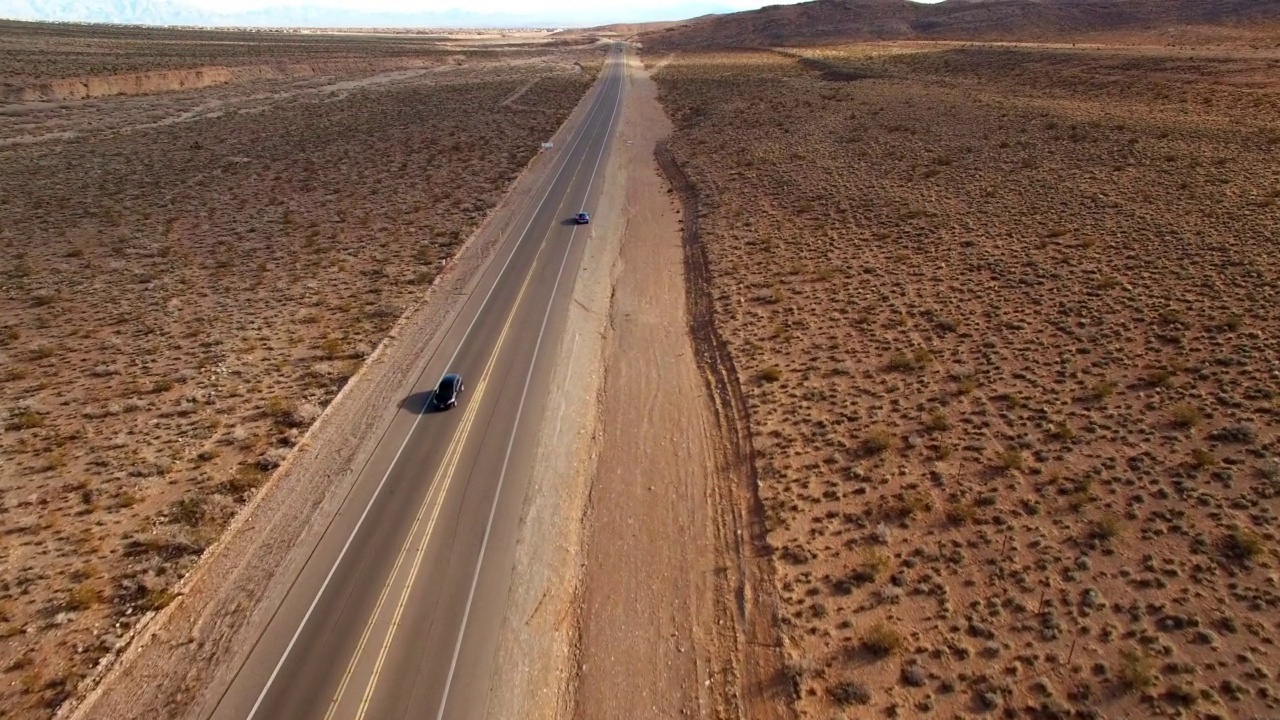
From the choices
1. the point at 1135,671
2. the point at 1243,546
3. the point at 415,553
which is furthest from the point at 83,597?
the point at 1243,546

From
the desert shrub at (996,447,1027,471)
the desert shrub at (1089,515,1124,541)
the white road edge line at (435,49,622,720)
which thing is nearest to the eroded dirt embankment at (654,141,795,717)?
the white road edge line at (435,49,622,720)

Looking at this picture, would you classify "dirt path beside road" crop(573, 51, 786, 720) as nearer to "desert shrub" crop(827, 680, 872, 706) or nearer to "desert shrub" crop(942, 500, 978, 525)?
"desert shrub" crop(827, 680, 872, 706)

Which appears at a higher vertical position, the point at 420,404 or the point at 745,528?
the point at 420,404

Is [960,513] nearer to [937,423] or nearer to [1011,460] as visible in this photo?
[1011,460]

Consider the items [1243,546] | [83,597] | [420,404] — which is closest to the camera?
[1243,546]

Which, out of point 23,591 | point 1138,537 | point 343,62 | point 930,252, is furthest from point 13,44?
point 1138,537

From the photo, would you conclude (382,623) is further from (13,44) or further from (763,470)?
(13,44)
